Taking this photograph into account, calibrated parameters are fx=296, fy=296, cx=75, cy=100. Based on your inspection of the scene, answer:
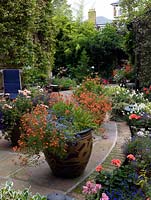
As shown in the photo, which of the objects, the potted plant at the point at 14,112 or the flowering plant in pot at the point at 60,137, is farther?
the potted plant at the point at 14,112

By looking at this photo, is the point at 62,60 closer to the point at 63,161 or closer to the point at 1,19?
the point at 1,19

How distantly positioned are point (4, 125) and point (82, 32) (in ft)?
33.3

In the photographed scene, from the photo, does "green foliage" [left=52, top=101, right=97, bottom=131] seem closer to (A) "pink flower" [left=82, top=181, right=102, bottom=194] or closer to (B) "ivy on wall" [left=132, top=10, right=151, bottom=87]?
(A) "pink flower" [left=82, top=181, right=102, bottom=194]

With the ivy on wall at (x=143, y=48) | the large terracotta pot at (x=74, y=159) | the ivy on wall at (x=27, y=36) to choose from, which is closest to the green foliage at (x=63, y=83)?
the ivy on wall at (x=27, y=36)

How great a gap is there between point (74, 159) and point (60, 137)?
409 millimetres

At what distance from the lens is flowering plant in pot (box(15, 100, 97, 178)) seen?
283 cm

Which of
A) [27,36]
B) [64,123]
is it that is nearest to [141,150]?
[64,123]

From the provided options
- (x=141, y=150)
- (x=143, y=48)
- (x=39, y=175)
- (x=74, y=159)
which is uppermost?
A: (x=143, y=48)

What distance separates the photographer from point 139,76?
818cm

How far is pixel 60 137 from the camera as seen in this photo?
282cm

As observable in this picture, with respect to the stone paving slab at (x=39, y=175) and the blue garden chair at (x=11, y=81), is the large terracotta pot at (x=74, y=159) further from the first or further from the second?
the blue garden chair at (x=11, y=81)

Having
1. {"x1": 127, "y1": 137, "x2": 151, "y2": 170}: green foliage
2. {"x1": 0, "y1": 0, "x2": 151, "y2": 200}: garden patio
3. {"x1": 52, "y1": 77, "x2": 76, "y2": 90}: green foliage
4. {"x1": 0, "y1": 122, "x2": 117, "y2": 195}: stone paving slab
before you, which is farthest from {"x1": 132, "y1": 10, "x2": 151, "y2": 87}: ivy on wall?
{"x1": 127, "y1": 137, "x2": 151, "y2": 170}: green foliage

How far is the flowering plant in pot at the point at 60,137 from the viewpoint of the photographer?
283 cm

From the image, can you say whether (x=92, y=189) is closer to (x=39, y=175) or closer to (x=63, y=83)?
(x=39, y=175)
